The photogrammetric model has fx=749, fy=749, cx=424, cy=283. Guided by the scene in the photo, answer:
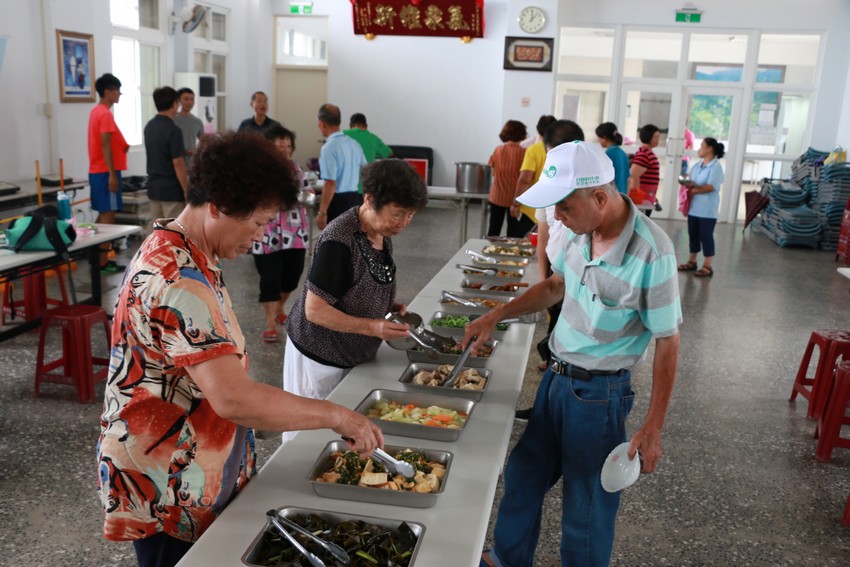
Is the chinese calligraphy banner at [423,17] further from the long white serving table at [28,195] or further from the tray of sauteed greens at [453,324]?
the tray of sauteed greens at [453,324]

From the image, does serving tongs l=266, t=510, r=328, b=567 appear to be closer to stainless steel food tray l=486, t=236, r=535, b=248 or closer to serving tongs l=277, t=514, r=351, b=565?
serving tongs l=277, t=514, r=351, b=565

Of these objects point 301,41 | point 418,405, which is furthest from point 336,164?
point 301,41

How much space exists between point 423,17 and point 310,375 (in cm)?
911

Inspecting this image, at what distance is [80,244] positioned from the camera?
4.33 m

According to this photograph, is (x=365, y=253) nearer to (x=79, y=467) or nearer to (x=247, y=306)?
(x=79, y=467)

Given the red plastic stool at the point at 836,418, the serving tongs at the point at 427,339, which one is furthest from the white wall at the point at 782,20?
the serving tongs at the point at 427,339

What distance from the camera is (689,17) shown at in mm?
10203

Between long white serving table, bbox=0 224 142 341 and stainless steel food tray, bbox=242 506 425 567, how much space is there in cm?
285

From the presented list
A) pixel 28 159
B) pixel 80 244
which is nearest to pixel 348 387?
pixel 80 244

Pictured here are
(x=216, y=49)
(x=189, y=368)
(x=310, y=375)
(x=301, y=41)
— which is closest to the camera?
(x=189, y=368)

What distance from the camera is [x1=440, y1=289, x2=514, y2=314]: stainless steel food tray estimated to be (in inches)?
121

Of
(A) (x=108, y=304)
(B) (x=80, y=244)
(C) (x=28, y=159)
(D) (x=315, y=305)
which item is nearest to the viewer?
(D) (x=315, y=305)

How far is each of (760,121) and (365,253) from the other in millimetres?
9905

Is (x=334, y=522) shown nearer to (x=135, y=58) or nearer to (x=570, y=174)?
(x=570, y=174)
